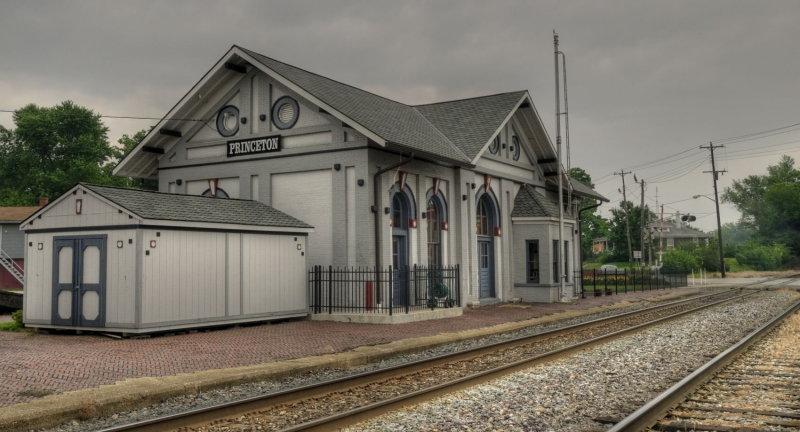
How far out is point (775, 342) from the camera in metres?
13.9

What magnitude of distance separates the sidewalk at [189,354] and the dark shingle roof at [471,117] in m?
7.96

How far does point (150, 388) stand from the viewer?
8.82 metres

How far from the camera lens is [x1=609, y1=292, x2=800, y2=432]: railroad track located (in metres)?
7.00

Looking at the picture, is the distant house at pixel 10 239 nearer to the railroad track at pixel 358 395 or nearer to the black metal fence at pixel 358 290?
the black metal fence at pixel 358 290

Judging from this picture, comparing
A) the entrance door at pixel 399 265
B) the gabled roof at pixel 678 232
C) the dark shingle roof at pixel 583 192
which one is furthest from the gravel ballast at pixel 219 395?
the gabled roof at pixel 678 232

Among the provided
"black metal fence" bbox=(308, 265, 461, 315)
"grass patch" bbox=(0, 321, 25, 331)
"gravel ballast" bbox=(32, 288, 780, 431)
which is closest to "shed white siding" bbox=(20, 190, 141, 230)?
"grass patch" bbox=(0, 321, 25, 331)

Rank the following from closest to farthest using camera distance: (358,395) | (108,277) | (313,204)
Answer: (358,395) < (108,277) < (313,204)

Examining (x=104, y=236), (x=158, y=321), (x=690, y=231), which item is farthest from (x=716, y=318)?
(x=690, y=231)

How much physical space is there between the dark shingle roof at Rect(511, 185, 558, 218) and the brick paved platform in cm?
888

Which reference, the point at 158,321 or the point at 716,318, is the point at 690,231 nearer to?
the point at 716,318

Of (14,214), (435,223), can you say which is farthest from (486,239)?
(14,214)

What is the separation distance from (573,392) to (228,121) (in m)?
16.3

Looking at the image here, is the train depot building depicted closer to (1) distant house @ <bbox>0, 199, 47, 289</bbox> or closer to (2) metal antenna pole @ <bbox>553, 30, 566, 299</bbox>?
(2) metal antenna pole @ <bbox>553, 30, 566, 299</bbox>

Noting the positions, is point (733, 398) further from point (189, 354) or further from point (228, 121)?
point (228, 121)
